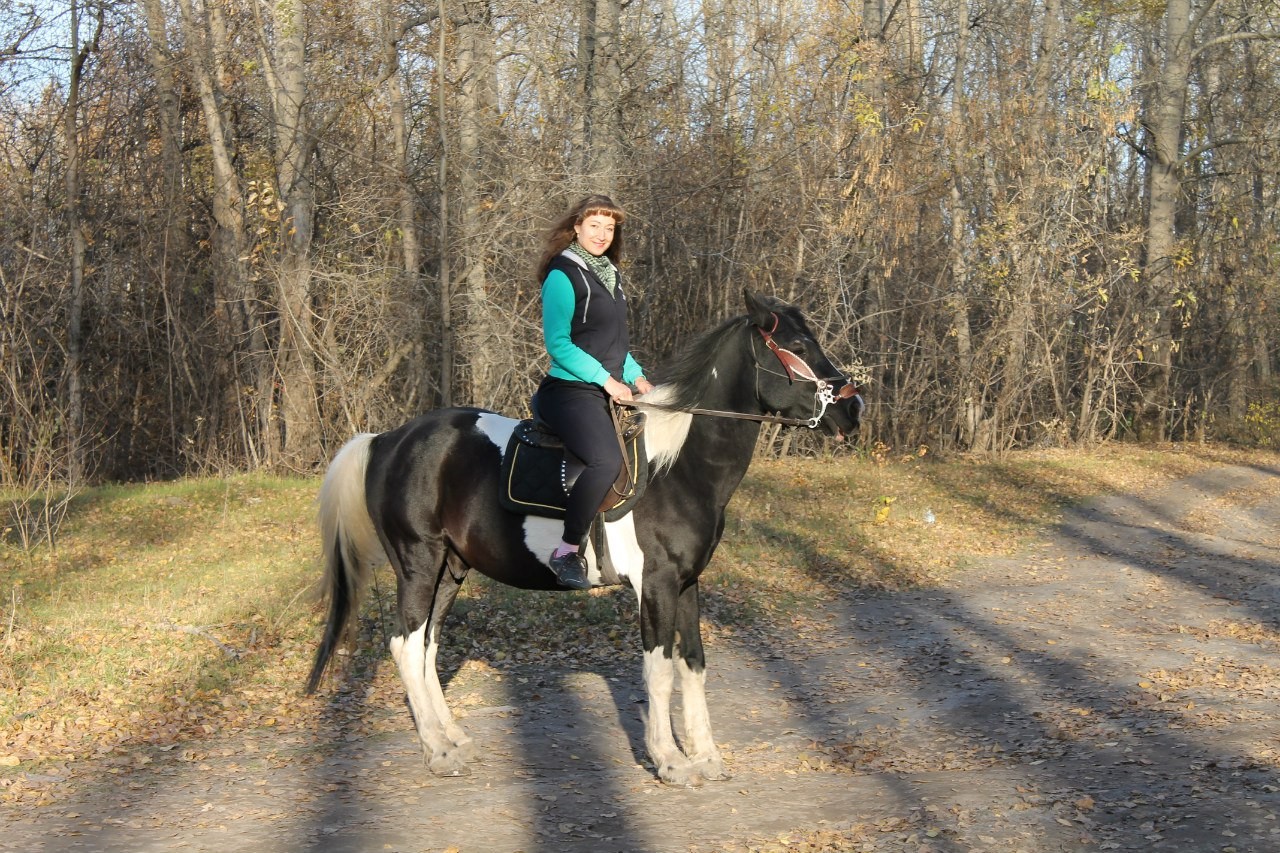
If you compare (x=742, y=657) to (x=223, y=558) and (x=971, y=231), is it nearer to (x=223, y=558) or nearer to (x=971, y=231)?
(x=223, y=558)

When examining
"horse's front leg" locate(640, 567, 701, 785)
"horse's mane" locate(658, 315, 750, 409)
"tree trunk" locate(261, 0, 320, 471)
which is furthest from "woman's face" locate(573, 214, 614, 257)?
"tree trunk" locate(261, 0, 320, 471)

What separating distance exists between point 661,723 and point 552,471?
1440mm

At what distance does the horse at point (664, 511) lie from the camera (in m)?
6.19

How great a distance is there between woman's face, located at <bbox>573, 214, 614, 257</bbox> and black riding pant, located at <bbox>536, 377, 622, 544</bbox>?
0.74m

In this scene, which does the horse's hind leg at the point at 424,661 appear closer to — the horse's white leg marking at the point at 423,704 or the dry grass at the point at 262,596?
the horse's white leg marking at the point at 423,704

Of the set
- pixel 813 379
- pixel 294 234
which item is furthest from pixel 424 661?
pixel 294 234

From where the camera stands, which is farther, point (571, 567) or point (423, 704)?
point (423, 704)

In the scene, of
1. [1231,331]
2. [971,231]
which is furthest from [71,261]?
[1231,331]

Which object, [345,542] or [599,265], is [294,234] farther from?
[599,265]

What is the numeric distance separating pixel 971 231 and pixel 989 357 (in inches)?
113

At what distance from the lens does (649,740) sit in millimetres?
6250

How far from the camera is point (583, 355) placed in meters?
6.04

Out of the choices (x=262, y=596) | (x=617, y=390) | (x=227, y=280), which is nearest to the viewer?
(x=617, y=390)

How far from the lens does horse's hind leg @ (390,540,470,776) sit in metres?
6.48
